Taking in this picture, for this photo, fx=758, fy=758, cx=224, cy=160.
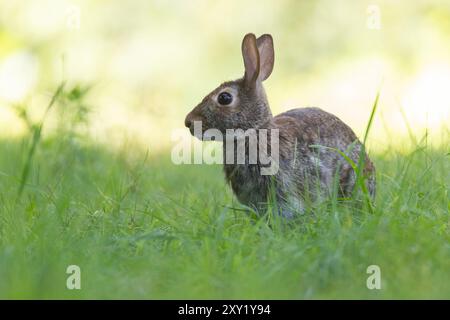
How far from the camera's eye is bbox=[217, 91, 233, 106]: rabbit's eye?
4562mm

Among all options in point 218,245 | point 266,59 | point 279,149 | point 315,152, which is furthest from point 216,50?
point 218,245

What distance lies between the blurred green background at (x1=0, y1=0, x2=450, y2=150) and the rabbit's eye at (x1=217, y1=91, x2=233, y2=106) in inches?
170

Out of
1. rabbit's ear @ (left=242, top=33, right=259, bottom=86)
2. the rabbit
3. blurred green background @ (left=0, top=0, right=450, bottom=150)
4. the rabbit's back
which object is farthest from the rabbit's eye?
blurred green background @ (left=0, top=0, right=450, bottom=150)

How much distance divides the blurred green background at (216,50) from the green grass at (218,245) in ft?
14.8

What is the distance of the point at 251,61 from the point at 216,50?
673 cm

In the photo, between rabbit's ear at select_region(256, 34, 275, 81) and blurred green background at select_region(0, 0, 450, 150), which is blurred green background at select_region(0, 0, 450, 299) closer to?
blurred green background at select_region(0, 0, 450, 150)

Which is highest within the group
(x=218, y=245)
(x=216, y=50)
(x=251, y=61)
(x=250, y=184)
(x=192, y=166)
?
(x=216, y=50)

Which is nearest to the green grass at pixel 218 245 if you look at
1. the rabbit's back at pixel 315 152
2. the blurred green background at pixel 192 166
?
the blurred green background at pixel 192 166

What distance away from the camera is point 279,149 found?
4484 millimetres

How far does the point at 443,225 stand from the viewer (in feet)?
12.4

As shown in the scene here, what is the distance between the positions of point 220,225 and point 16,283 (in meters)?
1.04

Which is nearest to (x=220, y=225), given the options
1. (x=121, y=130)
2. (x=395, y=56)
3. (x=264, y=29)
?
(x=121, y=130)

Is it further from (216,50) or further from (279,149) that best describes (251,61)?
(216,50)

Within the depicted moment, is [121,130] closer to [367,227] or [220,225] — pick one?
[220,225]
